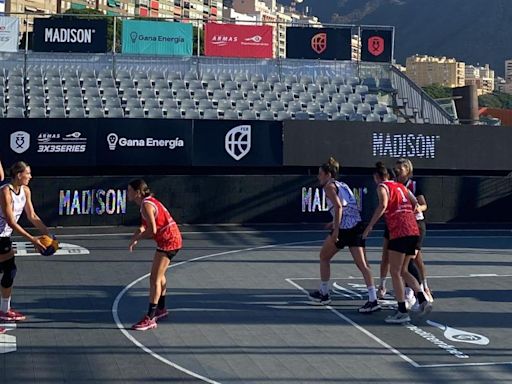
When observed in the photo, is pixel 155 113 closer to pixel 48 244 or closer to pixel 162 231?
pixel 48 244

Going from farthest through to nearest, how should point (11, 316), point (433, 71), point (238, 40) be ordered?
point (433, 71), point (238, 40), point (11, 316)

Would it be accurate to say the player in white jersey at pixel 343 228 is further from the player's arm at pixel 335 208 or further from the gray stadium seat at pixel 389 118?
the gray stadium seat at pixel 389 118

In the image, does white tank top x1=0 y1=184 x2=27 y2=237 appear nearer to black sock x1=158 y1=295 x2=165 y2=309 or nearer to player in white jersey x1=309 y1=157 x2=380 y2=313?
black sock x1=158 y1=295 x2=165 y2=309

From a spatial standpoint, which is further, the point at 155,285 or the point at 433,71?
→ the point at 433,71

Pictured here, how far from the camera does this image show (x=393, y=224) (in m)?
10.8

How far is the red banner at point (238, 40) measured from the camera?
1220 inches

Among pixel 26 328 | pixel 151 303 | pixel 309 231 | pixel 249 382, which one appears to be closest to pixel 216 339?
pixel 151 303

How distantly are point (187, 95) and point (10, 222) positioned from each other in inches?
726

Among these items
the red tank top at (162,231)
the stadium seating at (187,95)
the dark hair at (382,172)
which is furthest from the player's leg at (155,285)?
the stadium seating at (187,95)

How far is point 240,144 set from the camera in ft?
77.7

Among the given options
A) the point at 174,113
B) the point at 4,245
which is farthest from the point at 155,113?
the point at 4,245

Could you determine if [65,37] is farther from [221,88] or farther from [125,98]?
[221,88]

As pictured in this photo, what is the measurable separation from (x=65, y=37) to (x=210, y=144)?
8.77m

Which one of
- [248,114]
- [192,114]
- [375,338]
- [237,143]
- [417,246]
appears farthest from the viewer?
[248,114]
